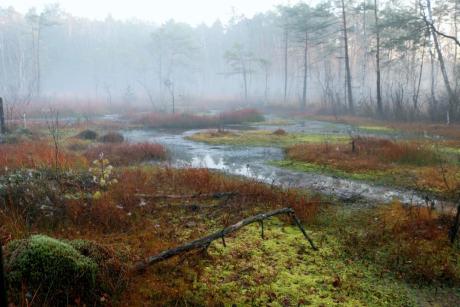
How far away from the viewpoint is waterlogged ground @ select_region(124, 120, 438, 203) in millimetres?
10070

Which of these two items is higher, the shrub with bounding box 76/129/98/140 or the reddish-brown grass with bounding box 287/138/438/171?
the shrub with bounding box 76/129/98/140

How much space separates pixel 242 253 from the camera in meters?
6.04

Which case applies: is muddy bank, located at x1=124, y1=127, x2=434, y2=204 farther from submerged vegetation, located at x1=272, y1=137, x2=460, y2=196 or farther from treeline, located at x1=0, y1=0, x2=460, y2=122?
treeline, located at x1=0, y1=0, x2=460, y2=122

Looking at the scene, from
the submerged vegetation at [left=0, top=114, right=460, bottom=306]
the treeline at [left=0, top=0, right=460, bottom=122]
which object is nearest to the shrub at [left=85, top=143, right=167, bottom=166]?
the submerged vegetation at [left=0, top=114, right=460, bottom=306]

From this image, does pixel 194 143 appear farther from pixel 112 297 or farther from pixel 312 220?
pixel 112 297

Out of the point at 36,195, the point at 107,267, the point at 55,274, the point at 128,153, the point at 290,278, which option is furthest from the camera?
the point at 128,153

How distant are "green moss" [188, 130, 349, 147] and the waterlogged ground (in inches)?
3.9

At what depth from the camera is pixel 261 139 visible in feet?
66.9

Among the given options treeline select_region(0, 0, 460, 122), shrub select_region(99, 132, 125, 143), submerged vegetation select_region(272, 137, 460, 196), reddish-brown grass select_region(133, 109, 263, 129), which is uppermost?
treeline select_region(0, 0, 460, 122)

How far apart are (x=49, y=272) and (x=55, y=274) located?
0.07 m

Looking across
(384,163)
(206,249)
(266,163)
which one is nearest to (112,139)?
(266,163)

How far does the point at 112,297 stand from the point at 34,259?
96cm

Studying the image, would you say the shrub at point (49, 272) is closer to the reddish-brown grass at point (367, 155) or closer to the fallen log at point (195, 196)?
the fallen log at point (195, 196)

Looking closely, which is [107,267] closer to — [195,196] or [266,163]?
[195,196]
